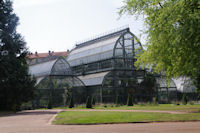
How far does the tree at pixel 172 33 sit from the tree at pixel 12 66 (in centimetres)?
1757

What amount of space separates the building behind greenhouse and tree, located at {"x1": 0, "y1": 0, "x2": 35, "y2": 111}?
8.48m

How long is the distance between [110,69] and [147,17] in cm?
2704

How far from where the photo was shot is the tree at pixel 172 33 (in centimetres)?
2014

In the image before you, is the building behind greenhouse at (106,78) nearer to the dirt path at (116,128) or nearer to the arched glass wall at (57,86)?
the arched glass wall at (57,86)

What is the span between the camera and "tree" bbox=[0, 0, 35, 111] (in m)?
34.8

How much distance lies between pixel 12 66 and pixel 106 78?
1816 cm

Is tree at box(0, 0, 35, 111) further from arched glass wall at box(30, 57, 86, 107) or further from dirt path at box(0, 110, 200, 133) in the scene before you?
dirt path at box(0, 110, 200, 133)

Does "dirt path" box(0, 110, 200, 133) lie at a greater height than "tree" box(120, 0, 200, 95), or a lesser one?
lesser

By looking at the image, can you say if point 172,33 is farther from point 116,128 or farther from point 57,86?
point 57,86

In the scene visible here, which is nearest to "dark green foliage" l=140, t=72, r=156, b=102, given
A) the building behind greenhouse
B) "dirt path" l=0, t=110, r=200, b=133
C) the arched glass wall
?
the building behind greenhouse

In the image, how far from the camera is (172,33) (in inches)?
827

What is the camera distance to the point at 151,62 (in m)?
25.9

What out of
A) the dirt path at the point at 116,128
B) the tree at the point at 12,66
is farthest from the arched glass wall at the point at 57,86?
the dirt path at the point at 116,128

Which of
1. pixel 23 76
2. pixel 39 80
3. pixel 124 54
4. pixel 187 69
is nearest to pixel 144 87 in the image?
pixel 124 54
